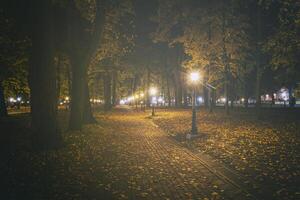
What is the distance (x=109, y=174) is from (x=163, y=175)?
5.44ft

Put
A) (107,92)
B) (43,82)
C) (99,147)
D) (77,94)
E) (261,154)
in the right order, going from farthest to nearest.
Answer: (107,92) → (77,94) → (99,147) → (43,82) → (261,154)

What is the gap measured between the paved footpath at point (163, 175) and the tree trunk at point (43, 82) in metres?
2.57

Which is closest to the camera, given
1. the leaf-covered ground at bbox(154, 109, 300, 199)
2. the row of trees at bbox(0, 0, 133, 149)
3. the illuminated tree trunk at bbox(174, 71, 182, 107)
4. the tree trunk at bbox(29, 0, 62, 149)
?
the leaf-covered ground at bbox(154, 109, 300, 199)

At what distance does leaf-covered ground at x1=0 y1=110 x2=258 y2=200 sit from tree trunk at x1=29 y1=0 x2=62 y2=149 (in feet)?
2.62

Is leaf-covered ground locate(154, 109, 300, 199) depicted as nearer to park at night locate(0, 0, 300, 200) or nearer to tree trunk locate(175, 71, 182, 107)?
park at night locate(0, 0, 300, 200)

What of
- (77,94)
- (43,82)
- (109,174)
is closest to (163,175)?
(109,174)

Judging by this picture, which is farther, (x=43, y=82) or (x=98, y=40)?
(x=98, y=40)

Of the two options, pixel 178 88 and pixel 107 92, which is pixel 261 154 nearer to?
pixel 178 88

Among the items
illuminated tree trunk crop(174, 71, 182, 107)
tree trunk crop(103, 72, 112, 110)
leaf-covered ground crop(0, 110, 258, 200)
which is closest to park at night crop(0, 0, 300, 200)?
leaf-covered ground crop(0, 110, 258, 200)

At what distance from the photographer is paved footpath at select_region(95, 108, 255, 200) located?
8188mm

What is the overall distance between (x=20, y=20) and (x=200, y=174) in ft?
41.3

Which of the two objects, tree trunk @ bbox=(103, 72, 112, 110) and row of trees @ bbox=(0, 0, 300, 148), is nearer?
row of trees @ bbox=(0, 0, 300, 148)

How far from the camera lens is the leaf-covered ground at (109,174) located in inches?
322

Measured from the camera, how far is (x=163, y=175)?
10.1 metres
